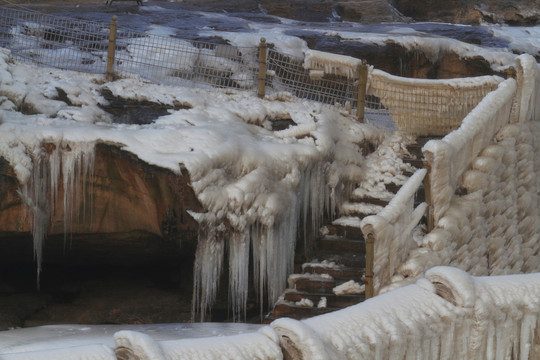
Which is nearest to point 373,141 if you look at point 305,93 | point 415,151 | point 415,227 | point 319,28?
point 415,151

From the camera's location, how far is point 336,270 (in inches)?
425

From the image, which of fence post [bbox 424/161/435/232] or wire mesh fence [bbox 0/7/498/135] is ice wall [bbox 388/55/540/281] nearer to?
fence post [bbox 424/161/435/232]

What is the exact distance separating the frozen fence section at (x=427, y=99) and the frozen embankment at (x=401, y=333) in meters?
6.22

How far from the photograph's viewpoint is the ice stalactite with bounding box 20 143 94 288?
990cm

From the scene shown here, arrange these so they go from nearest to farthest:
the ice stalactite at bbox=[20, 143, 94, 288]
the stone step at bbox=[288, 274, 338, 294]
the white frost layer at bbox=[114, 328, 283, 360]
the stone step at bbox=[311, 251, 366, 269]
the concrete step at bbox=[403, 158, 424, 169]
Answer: the white frost layer at bbox=[114, 328, 283, 360] → the ice stalactite at bbox=[20, 143, 94, 288] → the stone step at bbox=[288, 274, 338, 294] → the stone step at bbox=[311, 251, 366, 269] → the concrete step at bbox=[403, 158, 424, 169]

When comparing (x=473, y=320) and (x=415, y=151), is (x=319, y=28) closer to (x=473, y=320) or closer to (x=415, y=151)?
(x=415, y=151)

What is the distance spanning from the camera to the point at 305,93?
14656 mm

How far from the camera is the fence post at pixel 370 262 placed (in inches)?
356

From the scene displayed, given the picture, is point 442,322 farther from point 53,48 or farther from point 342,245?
point 53,48

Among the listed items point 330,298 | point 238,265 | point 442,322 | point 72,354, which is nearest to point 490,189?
point 330,298

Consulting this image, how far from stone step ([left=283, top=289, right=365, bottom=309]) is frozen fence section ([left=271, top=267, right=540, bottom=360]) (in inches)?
123

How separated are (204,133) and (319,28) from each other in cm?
901

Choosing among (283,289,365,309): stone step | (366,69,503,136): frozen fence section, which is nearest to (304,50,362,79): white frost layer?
(366,69,503,136): frozen fence section

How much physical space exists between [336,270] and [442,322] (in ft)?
13.6
